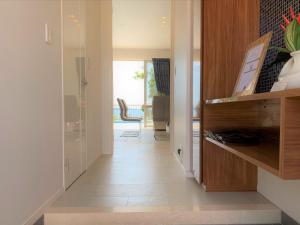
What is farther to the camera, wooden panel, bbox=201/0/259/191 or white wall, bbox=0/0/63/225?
wooden panel, bbox=201/0/259/191

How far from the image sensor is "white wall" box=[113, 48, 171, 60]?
796 cm

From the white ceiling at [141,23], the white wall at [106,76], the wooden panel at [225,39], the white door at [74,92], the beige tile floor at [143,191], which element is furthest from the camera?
→ the white ceiling at [141,23]

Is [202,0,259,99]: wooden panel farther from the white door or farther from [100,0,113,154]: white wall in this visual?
[100,0,113,154]: white wall

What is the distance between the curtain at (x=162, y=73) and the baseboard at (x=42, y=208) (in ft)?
20.4

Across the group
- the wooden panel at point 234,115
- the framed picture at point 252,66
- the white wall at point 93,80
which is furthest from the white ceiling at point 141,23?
the framed picture at point 252,66

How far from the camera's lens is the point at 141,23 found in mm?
5625

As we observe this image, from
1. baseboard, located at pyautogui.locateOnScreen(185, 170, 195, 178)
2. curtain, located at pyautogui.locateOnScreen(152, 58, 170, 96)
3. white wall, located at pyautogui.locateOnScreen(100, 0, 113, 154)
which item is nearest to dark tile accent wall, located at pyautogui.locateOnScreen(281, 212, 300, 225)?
baseboard, located at pyautogui.locateOnScreen(185, 170, 195, 178)

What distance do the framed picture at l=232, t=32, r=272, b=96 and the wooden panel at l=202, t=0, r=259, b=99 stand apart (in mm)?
339

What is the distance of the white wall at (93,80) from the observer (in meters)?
2.80

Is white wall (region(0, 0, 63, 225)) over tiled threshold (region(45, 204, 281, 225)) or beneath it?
over

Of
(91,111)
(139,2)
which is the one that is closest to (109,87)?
(91,111)

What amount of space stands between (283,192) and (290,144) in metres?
0.88

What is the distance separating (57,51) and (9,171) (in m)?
0.99

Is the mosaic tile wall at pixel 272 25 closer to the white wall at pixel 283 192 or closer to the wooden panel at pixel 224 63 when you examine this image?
the wooden panel at pixel 224 63
